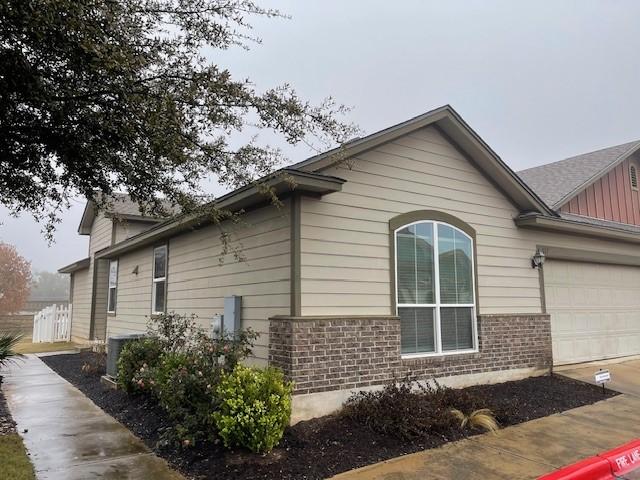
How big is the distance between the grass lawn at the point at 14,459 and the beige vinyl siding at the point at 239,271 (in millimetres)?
3064

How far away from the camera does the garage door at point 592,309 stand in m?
10.6

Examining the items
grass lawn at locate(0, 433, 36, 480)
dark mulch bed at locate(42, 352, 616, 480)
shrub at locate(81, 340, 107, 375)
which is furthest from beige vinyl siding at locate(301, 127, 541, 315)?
shrub at locate(81, 340, 107, 375)

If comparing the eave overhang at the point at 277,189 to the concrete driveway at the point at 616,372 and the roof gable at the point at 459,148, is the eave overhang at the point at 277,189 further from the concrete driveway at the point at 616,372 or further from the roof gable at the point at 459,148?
the concrete driveway at the point at 616,372

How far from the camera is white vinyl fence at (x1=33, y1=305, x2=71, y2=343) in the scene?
2025cm

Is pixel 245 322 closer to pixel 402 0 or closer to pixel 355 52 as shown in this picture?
pixel 402 0

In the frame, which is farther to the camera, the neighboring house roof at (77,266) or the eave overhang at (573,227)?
the neighboring house roof at (77,266)

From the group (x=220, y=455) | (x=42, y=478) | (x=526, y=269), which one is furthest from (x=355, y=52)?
(x=42, y=478)

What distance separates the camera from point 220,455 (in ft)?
17.5

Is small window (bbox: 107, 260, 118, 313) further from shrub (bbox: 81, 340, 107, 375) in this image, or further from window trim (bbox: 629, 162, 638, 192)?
window trim (bbox: 629, 162, 638, 192)

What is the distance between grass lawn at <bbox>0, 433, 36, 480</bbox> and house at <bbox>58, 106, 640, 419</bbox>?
300 centimetres

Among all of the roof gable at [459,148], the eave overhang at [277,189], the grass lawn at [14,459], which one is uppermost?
the roof gable at [459,148]

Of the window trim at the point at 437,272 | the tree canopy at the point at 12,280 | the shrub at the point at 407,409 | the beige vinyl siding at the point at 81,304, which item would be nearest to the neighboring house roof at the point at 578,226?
the window trim at the point at 437,272

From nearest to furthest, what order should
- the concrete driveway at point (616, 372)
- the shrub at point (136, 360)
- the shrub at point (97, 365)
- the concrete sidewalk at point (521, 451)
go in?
the concrete sidewalk at point (521, 451) → the shrub at point (136, 360) → the concrete driveway at point (616, 372) → the shrub at point (97, 365)

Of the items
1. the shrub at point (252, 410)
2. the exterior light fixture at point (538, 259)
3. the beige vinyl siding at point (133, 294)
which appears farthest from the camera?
the beige vinyl siding at point (133, 294)
